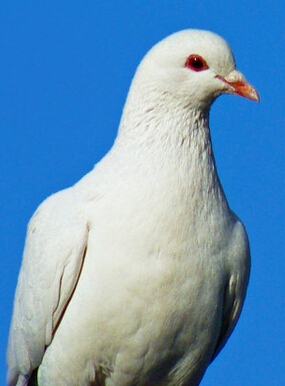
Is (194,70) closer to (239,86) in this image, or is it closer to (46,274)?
(239,86)

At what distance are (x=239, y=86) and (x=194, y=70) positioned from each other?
375 millimetres

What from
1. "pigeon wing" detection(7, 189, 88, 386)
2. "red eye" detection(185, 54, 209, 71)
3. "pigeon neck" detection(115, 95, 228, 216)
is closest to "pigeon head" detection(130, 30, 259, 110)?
"red eye" detection(185, 54, 209, 71)

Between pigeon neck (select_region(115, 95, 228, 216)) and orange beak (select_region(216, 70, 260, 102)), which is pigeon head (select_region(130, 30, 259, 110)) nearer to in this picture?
orange beak (select_region(216, 70, 260, 102))

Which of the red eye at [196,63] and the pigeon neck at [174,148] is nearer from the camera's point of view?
the red eye at [196,63]

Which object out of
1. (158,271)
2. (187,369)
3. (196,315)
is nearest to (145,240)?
(158,271)

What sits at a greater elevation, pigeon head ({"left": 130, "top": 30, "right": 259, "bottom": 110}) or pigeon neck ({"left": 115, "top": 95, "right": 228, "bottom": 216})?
pigeon head ({"left": 130, "top": 30, "right": 259, "bottom": 110})

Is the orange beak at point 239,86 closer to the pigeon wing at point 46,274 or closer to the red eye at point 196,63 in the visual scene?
the red eye at point 196,63

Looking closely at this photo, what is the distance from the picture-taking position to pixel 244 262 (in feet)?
24.5

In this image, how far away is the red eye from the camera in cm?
703

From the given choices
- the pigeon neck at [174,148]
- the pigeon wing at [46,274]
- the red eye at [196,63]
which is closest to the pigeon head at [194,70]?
the red eye at [196,63]

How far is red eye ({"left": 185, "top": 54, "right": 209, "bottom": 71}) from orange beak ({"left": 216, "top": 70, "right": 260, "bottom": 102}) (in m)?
0.14

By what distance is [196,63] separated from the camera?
23.2 ft

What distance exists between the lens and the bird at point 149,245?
698 cm

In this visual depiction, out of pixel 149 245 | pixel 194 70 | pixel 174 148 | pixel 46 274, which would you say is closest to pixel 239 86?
pixel 194 70
